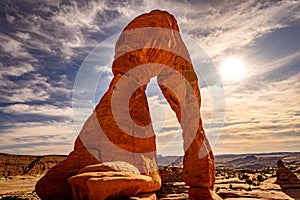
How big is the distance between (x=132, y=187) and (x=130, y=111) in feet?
13.7

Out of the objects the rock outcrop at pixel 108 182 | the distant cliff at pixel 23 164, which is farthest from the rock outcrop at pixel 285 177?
the distant cliff at pixel 23 164

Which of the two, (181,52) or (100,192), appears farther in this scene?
(181,52)

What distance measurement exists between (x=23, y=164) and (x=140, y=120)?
72.2 meters

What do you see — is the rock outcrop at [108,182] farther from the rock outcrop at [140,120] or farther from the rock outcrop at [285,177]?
the rock outcrop at [285,177]

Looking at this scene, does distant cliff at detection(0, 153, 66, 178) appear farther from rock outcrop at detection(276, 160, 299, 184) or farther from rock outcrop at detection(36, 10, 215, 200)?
rock outcrop at detection(276, 160, 299, 184)

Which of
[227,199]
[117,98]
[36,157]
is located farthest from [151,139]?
[36,157]

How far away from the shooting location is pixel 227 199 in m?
16.2

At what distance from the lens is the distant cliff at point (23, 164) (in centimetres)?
6469

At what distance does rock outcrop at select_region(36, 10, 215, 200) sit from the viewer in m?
10.1

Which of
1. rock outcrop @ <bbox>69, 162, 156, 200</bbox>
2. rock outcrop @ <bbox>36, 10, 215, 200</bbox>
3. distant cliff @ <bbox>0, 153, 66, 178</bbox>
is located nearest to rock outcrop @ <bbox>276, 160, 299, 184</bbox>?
rock outcrop @ <bbox>36, 10, 215, 200</bbox>

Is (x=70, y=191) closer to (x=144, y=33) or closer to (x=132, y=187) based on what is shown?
(x=132, y=187)

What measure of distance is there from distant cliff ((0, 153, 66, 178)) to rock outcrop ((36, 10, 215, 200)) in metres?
60.1

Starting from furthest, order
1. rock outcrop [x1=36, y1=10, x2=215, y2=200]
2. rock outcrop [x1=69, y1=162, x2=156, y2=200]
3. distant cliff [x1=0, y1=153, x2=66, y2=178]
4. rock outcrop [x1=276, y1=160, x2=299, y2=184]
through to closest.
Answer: distant cliff [x1=0, y1=153, x2=66, y2=178], rock outcrop [x1=276, y1=160, x2=299, y2=184], rock outcrop [x1=36, y1=10, x2=215, y2=200], rock outcrop [x1=69, y1=162, x2=156, y2=200]

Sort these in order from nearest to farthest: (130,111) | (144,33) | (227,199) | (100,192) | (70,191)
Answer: (100,192), (70,191), (130,111), (144,33), (227,199)
